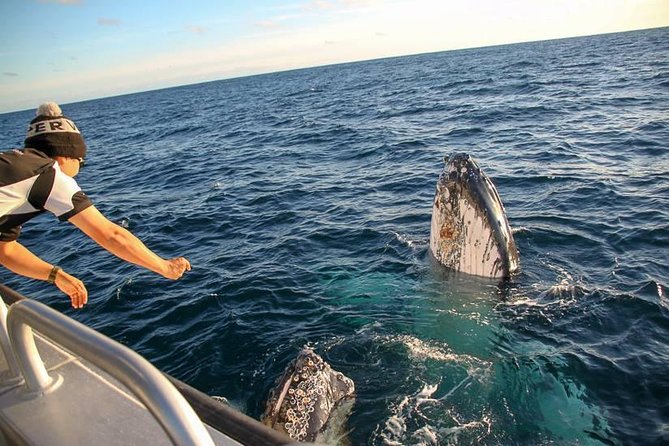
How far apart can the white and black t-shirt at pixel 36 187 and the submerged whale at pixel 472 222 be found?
5.78 m

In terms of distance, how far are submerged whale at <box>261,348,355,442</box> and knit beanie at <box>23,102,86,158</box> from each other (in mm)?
3517

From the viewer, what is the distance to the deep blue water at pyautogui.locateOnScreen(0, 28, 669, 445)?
18.6ft

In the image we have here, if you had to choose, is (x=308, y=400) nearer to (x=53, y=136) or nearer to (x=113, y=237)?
(x=113, y=237)

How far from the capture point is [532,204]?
1187 cm

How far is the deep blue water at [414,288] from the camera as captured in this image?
5.66m

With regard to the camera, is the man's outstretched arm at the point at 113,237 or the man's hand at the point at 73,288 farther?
the man's hand at the point at 73,288

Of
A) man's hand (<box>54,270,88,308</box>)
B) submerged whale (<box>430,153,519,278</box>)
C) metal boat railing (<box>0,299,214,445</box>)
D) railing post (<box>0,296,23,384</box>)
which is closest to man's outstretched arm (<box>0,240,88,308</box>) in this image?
man's hand (<box>54,270,88,308</box>)

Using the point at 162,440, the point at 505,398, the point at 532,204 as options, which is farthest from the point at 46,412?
the point at 532,204

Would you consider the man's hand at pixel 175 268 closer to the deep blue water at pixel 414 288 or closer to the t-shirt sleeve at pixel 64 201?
the t-shirt sleeve at pixel 64 201

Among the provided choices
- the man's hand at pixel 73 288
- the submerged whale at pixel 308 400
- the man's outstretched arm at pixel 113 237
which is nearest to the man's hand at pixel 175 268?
the man's outstretched arm at pixel 113 237

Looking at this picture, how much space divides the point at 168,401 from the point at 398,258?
8.09 m

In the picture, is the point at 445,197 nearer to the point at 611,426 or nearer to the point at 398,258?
the point at 398,258

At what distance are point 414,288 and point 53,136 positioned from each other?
6158 millimetres

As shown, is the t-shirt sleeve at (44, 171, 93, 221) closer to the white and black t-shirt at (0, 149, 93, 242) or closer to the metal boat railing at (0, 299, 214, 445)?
the white and black t-shirt at (0, 149, 93, 242)
